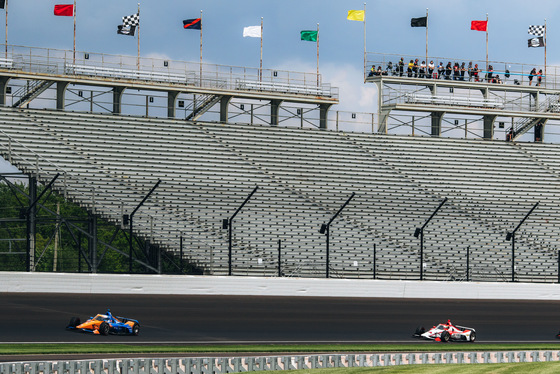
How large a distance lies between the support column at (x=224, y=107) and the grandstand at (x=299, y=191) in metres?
1.16

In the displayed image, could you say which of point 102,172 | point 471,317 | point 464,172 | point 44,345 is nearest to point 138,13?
point 102,172

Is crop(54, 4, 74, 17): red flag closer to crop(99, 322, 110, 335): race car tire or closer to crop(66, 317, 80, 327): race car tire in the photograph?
crop(66, 317, 80, 327): race car tire

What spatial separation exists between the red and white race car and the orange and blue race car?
747 centimetres

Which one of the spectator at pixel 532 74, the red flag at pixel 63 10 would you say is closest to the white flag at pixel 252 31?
the red flag at pixel 63 10

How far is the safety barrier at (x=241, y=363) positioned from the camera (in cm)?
1748

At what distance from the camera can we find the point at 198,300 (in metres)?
31.4

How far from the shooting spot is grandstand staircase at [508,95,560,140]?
55.6 meters

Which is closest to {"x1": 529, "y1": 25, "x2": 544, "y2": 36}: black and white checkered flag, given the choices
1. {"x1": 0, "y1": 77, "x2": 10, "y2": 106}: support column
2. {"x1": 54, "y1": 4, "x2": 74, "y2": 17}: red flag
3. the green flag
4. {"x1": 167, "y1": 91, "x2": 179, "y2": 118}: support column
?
the green flag

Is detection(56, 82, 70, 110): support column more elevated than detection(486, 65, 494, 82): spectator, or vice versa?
detection(486, 65, 494, 82): spectator

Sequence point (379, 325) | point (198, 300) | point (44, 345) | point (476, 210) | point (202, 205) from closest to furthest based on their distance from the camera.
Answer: point (44, 345)
point (379, 325)
point (198, 300)
point (202, 205)
point (476, 210)

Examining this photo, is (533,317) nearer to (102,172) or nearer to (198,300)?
(198,300)

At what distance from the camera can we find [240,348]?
2317cm

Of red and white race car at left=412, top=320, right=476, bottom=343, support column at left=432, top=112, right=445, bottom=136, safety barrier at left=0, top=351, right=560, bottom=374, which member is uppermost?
support column at left=432, top=112, right=445, bottom=136

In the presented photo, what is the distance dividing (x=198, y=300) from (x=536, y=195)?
21573mm
